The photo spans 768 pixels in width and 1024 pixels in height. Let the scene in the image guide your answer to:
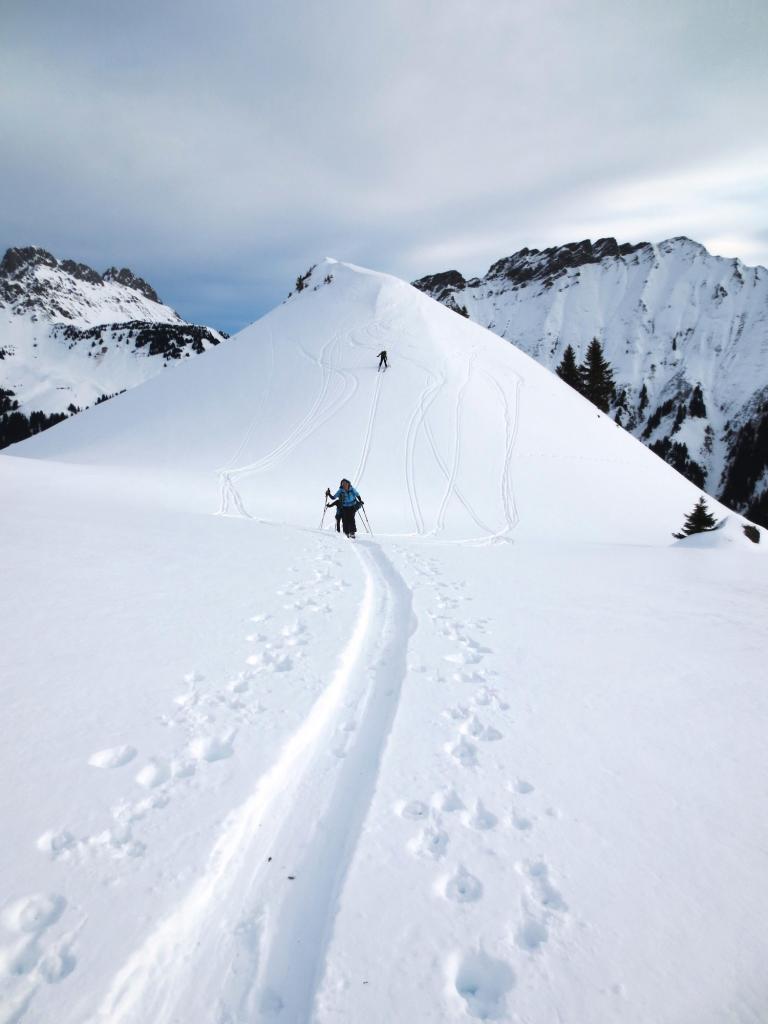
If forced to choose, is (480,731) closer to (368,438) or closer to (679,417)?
(368,438)

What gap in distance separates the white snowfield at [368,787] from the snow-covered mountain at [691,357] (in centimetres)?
14048

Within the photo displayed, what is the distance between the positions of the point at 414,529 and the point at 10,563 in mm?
12972

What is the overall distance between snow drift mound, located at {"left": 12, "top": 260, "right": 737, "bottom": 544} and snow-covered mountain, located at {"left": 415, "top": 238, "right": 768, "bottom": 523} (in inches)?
4554

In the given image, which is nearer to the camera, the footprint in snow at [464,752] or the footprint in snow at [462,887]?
the footprint in snow at [462,887]

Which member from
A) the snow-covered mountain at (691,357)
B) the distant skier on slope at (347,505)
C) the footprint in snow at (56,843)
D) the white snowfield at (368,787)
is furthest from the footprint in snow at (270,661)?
the snow-covered mountain at (691,357)

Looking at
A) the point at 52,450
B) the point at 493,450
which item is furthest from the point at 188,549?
the point at 52,450

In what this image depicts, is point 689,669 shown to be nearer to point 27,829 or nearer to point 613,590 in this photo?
point 613,590

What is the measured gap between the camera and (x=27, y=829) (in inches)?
105

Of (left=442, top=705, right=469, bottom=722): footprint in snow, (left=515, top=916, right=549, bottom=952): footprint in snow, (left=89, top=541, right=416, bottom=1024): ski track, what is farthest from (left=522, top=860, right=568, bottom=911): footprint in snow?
(left=442, top=705, right=469, bottom=722): footprint in snow

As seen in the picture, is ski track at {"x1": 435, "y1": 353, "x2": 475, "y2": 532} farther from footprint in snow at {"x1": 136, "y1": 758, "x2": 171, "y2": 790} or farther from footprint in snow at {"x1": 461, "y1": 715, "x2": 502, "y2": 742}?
footprint in snow at {"x1": 136, "y1": 758, "x2": 171, "y2": 790}

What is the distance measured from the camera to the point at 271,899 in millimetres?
2570

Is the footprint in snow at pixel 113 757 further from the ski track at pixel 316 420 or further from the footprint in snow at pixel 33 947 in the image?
the ski track at pixel 316 420

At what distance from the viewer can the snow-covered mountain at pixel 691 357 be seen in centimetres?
13600

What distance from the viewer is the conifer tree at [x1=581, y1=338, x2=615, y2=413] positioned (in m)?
54.9
